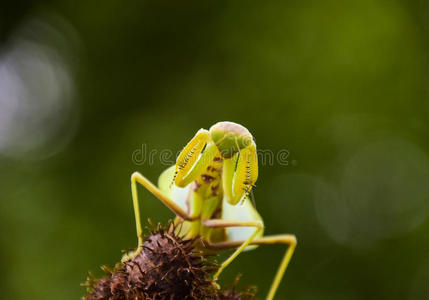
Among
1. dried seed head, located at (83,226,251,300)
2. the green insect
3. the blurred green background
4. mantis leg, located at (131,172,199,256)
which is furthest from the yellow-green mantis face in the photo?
the blurred green background

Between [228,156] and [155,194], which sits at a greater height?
[228,156]

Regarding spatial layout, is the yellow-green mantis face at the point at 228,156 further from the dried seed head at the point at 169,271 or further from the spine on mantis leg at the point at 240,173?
the dried seed head at the point at 169,271

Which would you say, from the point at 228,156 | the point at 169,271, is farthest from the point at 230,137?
the point at 169,271

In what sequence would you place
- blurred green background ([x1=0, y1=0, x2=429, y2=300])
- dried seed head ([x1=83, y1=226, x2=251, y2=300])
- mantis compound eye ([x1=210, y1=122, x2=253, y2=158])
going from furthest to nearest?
blurred green background ([x1=0, y1=0, x2=429, y2=300]) < mantis compound eye ([x1=210, y1=122, x2=253, y2=158]) < dried seed head ([x1=83, y1=226, x2=251, y2=300])

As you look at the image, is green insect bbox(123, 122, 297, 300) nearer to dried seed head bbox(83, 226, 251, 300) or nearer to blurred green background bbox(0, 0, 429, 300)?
dried seed head bbox(83, 226, 251, 300)

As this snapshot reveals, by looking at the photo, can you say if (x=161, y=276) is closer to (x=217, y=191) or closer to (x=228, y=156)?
(x=228, y=156)

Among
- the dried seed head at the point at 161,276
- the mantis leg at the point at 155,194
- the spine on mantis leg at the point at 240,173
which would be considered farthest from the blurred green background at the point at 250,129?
the dried seed head at the point at 161,276
